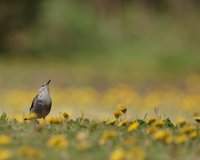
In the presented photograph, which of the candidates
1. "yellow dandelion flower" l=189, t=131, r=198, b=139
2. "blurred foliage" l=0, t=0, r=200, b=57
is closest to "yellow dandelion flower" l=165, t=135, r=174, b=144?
"yellow dandelion flower" l=189, t=131, r=198, b=139

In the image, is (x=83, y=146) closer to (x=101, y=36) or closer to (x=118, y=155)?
(x=118, y=155)

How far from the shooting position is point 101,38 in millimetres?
18703

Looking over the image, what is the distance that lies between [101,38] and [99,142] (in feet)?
43.7

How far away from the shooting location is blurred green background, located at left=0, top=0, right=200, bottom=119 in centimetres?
1638

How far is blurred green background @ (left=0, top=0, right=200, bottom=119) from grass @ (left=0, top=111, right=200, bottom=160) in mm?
8791

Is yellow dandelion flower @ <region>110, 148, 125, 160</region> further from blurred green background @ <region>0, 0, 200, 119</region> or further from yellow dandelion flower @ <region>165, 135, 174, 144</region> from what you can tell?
blurred green background @ <region>0, 0, 200, 119</region>

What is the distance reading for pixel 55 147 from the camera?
5223mm

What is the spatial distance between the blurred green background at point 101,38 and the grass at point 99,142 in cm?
879

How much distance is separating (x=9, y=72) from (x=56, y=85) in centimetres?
193

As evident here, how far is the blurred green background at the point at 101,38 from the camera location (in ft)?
53.7

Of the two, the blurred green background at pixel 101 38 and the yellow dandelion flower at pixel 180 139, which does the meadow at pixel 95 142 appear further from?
the blurred green background at pixel 101 38

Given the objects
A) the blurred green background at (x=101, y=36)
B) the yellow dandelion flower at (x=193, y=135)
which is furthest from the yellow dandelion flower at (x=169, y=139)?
the blurred green background at (x=101, y=36)

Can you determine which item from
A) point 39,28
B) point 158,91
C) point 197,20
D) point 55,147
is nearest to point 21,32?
point 39,28

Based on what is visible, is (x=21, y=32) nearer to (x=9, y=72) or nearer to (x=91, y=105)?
(x=9, y=72)
